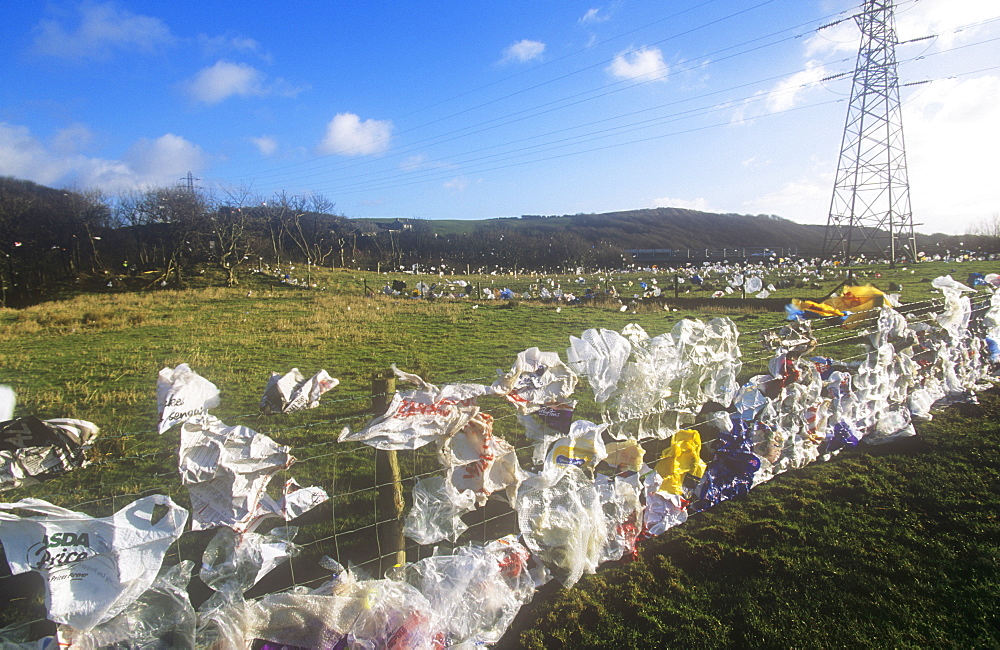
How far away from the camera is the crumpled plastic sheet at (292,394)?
3973mm

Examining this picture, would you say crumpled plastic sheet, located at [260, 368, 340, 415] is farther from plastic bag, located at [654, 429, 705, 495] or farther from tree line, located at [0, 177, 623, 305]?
tree line, located at [0, 177, 623, 305]

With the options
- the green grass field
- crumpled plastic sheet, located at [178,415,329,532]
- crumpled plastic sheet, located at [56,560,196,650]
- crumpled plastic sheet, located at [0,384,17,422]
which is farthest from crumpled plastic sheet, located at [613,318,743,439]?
crumpled plastic sheet, located at [0,384,17,422]

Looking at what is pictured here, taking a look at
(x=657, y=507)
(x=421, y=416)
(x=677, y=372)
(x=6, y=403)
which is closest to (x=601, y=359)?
(x=677, y=372)

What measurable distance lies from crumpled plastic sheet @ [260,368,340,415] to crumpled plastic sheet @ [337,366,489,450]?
72cm

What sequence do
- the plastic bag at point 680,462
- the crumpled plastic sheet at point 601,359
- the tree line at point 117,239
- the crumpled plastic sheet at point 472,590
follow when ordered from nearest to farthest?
the crumpled plastic sheet at point 472,590, the crumpled plastic sheet at point 601,359, the plastic bag at point 680,462, the tree line at point 117,239

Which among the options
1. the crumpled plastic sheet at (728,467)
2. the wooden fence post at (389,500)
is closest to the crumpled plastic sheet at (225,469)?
the wooden fence post at (389,500)

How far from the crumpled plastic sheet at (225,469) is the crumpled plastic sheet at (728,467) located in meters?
3.51

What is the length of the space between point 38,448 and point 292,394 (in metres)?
1.74

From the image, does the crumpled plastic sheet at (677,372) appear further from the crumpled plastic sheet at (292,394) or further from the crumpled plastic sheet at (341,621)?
the crumpled plastic sheet at (292,394)

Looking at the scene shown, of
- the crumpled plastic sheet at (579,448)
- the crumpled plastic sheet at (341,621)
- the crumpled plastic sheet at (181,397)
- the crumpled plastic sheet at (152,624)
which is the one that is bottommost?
the crumpled plastic sheet at (341,621)

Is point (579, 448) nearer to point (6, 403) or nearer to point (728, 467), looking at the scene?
point (728, 467)

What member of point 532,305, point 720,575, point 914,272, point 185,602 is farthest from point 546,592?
point 914,272

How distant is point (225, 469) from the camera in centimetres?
299

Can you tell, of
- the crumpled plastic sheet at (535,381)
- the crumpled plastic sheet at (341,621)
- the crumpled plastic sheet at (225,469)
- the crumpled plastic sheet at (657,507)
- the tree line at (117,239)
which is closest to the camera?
the crumpled plastic sheet at (341,621)
